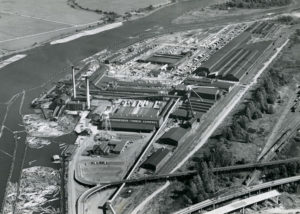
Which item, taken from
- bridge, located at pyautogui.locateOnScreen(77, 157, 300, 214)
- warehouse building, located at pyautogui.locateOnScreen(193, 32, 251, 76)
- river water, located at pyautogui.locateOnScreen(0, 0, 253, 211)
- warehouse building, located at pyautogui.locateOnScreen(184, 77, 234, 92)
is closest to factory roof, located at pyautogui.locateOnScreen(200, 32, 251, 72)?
warehouse building, located at pyautogui.locateOnScreen(193, 32, 251, 76)

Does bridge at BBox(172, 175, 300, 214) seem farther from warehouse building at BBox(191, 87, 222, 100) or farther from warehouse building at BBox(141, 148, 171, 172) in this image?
warehouse building at BBox(191, 87, 222, 100)

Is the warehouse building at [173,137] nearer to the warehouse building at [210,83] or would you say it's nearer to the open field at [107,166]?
the open field at [107,166]

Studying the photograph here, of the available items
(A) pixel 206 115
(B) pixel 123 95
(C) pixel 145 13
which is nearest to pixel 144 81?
(B) pixel 123 95

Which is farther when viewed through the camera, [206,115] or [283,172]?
[206,115]

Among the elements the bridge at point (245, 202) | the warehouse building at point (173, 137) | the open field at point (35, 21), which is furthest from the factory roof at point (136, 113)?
the open field at point (35, 21)

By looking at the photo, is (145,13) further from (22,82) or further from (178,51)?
(22,82)

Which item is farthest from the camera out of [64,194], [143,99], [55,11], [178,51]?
[55,11]

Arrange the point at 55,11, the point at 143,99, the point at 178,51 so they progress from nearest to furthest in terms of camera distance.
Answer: the point at 143,99
the point at 178,51
the point at 55,11
